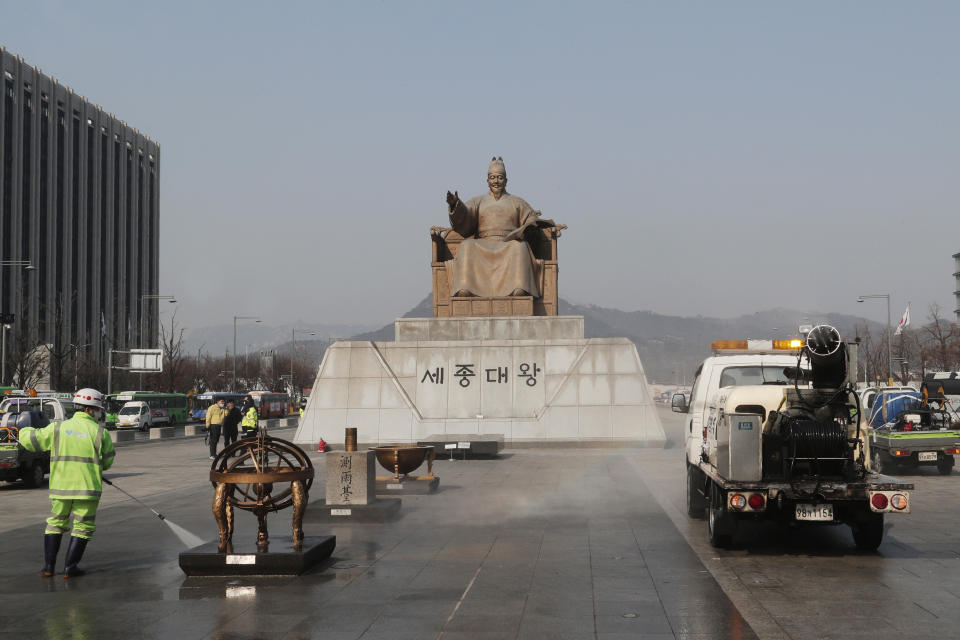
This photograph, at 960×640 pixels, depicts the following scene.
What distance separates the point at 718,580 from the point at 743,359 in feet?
15.0

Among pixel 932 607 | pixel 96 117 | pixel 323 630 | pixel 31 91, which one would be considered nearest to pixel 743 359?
pixel 932 607

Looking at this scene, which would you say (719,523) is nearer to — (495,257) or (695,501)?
(695,501)

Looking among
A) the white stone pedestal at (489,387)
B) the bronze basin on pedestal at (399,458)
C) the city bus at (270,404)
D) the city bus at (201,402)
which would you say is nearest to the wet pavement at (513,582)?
the bronze basin on pedestal at (399,458)

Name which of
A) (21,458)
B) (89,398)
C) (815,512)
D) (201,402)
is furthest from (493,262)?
(201,402)

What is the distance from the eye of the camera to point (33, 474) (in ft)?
63.1

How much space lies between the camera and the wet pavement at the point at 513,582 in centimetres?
699

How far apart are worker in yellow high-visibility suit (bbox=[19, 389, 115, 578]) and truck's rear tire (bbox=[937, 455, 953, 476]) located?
17490 millimetres

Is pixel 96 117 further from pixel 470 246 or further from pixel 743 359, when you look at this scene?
pixel 743 359

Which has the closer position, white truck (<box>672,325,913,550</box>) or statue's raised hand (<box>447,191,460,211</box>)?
white truck (<box>672,325,913,550</box>)

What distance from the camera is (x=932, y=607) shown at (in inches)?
297

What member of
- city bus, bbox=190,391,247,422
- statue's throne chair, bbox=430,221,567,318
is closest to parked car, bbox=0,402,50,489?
statue's throne chair, bbox=430,221,567,318

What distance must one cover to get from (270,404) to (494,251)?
144 ft

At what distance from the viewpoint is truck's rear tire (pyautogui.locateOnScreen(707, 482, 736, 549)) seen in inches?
397

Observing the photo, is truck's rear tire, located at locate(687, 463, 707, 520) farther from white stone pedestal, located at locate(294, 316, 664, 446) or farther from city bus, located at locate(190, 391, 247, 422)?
city bus, located at locate(190, 391, 247, 422)
